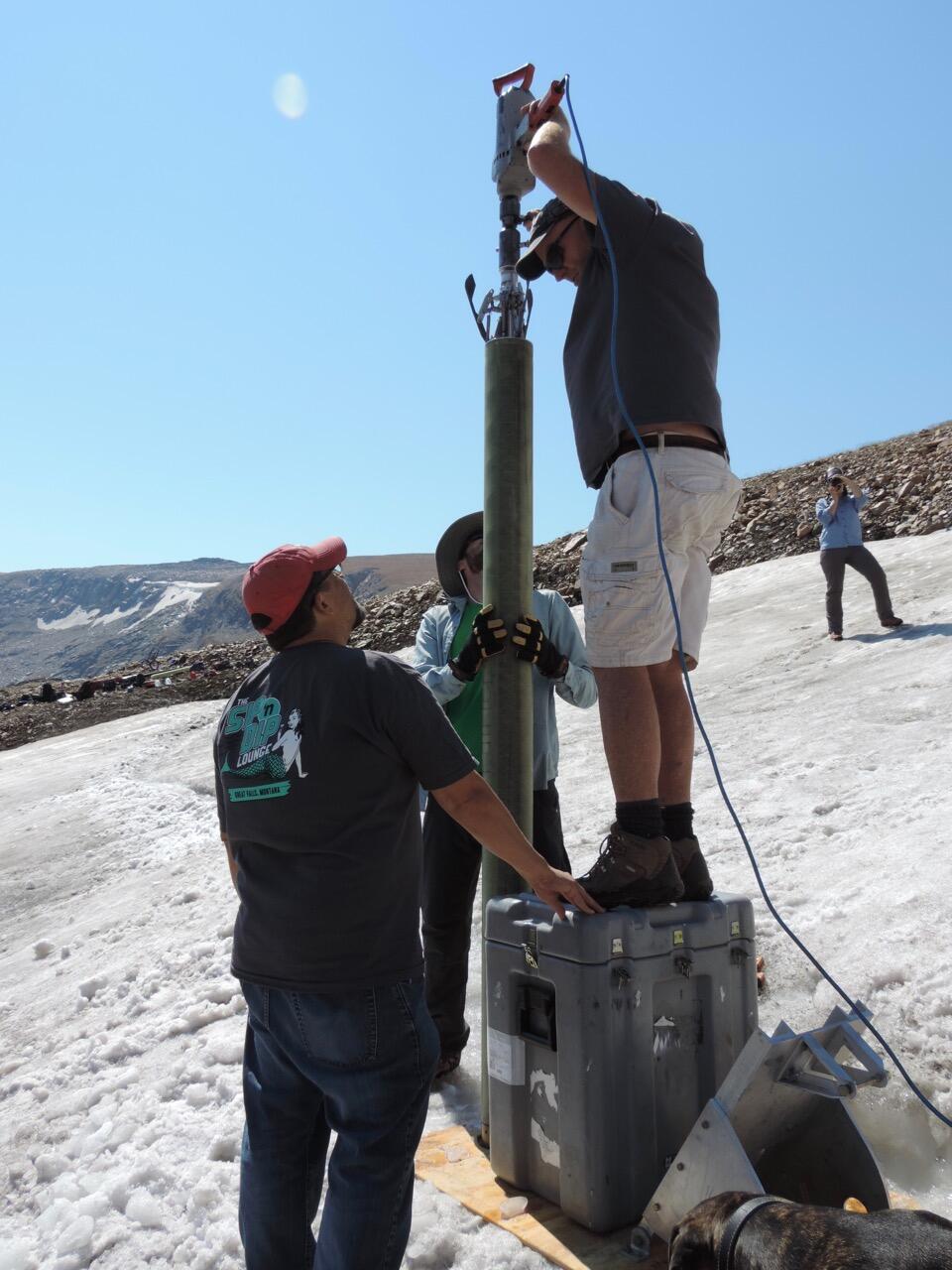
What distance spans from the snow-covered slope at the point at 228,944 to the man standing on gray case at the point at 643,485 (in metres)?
1.16

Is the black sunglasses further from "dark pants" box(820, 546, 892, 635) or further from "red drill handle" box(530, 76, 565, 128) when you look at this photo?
"dark pants" box(820, 546, 892, 635)

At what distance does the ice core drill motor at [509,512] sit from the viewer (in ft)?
11.5

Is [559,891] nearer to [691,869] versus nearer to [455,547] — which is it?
[691,869]

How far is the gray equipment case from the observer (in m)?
2.83

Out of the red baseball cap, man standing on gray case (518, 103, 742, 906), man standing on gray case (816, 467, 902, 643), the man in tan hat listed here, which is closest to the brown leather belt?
man standing on gray case (518, 103, 742, 906)

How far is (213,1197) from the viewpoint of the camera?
11.4 ft

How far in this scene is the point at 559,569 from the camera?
21.8 m

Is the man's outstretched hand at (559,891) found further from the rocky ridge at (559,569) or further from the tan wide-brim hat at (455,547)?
the rocky ridge at (559,569)

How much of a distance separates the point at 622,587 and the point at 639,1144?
156 cm

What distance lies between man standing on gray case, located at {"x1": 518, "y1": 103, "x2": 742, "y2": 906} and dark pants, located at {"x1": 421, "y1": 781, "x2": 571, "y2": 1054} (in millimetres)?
1065

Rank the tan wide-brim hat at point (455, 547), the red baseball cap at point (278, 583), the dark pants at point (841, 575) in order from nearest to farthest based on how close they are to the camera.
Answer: the red baseball cap at point (278, 583)
the tan wide-brim hat at point (455, 547)
the dark pants at point (841, 575)

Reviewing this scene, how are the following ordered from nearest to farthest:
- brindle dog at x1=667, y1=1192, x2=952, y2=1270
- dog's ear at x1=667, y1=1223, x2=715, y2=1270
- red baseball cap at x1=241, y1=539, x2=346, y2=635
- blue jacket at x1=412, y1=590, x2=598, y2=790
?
brindle dog at x1=667, y1=1192, x2=952, y2=1270, dog's ear at x1=667, y1=1223, x2=715, y2=1270, red baseball cap at x1=241, y1=539, x2=346, y2=635, blue jacket at x1=412, y1=590, x2=598, y2=790

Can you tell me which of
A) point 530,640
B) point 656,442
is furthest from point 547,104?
point 530,640

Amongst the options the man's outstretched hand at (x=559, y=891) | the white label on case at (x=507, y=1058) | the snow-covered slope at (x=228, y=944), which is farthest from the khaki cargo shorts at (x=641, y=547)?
the snow-covered slope at (x=228, y=944)
